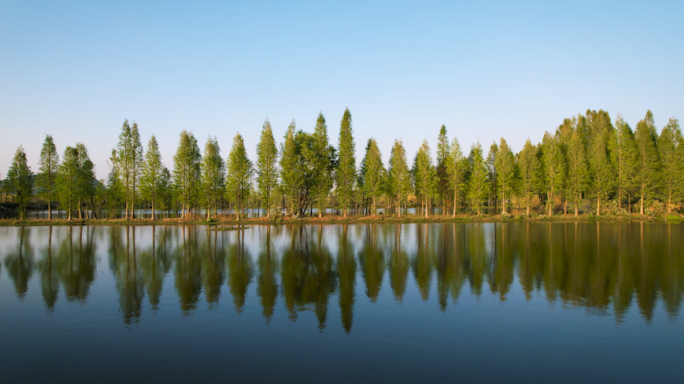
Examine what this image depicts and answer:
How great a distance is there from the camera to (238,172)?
217 feet

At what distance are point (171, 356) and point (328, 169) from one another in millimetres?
58795

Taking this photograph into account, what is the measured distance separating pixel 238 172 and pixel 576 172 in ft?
209

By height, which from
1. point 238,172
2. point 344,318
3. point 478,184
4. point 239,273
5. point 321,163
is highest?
point 321,163

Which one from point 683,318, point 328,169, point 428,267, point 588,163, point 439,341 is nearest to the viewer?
point 439,341

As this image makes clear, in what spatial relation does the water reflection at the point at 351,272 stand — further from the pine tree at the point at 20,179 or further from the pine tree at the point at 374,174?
the pine tree at the point at 20,179

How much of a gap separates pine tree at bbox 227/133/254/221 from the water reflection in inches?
1223

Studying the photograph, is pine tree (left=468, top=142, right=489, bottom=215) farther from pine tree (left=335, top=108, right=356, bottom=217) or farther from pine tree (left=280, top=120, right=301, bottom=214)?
pine tree (left=280, top=120, right=301, bottom=214)

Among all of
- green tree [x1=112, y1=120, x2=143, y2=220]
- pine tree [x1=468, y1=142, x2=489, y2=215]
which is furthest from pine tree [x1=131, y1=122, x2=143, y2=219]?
pine tree [x1=468, y1=142, x2=489, y2=215]

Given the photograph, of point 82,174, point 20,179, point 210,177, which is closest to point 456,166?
point 210,177

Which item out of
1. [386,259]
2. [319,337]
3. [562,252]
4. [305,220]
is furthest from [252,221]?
[319,337]

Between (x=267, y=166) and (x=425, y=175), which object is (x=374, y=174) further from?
(x=267, y=166)

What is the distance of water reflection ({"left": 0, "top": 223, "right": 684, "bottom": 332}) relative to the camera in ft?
51.9

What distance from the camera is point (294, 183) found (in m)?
63.4

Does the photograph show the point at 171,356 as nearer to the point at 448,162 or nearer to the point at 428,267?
the point at 428,267
